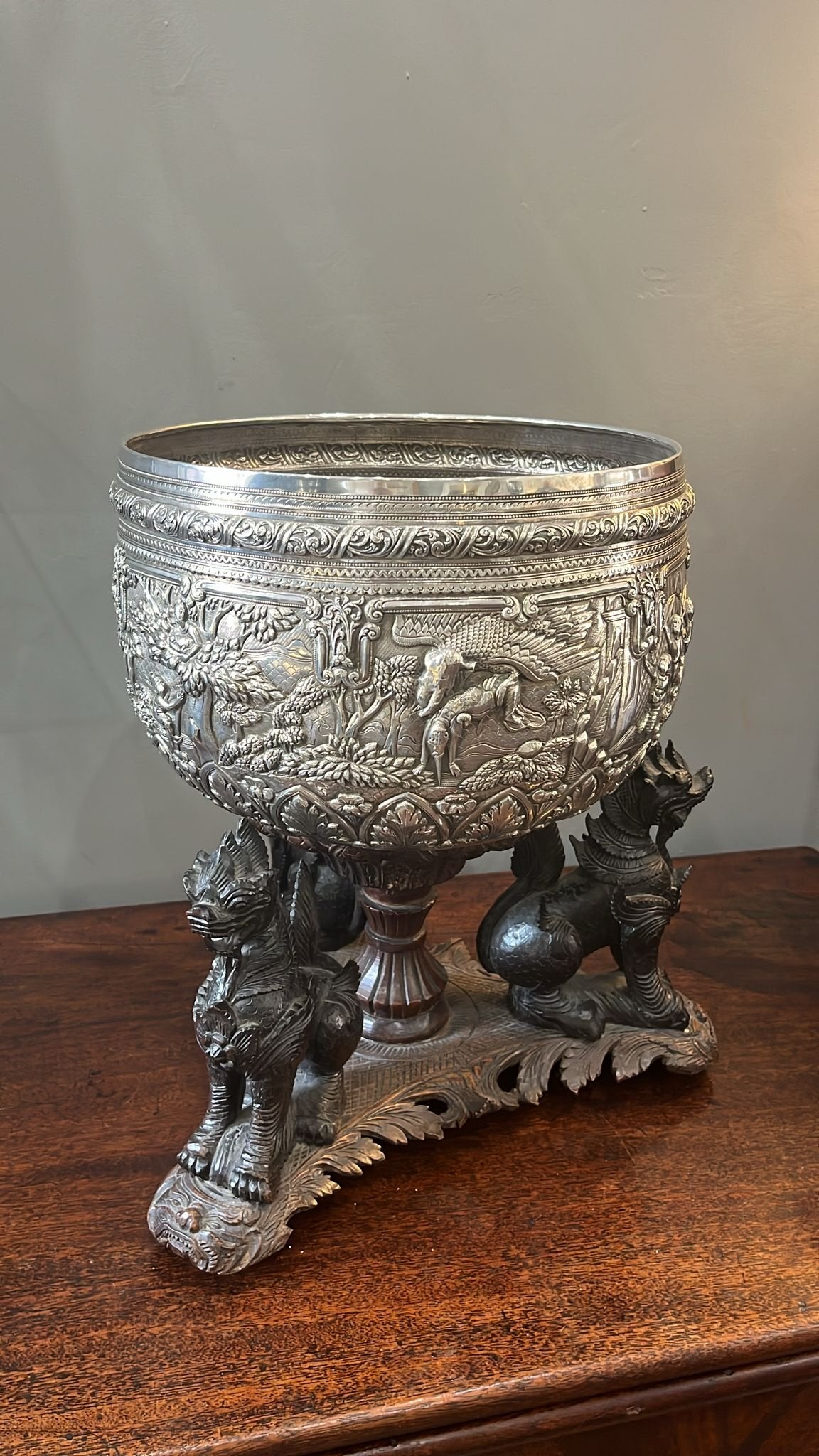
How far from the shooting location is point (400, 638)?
622mm

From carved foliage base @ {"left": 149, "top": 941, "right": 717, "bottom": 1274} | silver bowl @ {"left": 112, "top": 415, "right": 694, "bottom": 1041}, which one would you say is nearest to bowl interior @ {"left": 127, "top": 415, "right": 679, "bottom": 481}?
silver bowl @ {"left": 112, "top": 415, "right": 694, "bottom": 1041}

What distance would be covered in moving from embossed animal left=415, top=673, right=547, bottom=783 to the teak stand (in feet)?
0.46

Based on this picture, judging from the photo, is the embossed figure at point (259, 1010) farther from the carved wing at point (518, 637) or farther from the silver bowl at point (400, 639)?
the carved wing at point (518, 637)

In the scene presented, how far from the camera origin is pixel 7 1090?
3.05 ft

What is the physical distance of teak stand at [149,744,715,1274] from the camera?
760 millimetres

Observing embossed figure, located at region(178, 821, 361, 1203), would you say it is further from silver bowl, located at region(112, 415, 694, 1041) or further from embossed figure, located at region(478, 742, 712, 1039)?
embossed figure, located at region(478, 742, 712, 1039)

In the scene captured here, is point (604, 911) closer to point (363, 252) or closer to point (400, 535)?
point (400, 535)

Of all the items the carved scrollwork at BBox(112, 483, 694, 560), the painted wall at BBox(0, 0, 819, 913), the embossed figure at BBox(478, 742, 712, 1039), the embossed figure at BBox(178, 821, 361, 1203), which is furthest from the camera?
the painted wall at BBox(0, 0, 819, 913)

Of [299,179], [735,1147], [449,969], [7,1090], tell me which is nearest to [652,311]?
[299,179]

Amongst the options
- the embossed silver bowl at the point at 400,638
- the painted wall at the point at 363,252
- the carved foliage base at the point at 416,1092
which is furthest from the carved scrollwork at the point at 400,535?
the painted wall at the point at 363,252

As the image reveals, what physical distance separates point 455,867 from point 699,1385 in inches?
14.6

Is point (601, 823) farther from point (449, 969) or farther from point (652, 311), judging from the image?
point (652, 311)

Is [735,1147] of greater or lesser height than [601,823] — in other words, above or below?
below

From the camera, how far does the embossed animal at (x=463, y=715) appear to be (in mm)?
630
